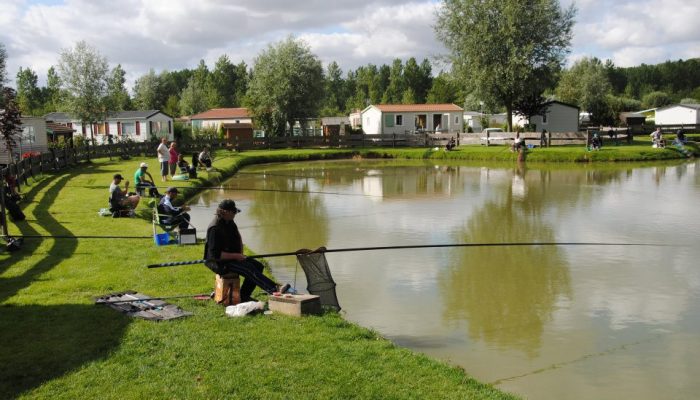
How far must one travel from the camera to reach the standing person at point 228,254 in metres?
7.68

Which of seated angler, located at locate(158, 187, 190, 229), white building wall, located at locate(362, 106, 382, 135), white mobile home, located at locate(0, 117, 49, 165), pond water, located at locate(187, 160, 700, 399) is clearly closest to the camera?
pond water, located at locate(187, 160, 700, 399)

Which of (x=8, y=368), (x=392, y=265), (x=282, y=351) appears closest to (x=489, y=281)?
(x=392, y=265)

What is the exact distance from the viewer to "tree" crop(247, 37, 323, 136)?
49.9 meters

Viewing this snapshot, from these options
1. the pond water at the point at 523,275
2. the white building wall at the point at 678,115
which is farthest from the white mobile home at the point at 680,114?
the pond water at the point at 523,275

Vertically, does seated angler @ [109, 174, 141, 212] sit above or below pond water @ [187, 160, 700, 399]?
above

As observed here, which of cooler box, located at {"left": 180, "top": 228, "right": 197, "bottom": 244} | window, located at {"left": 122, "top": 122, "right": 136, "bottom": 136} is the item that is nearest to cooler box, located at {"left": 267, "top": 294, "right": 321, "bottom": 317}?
cooler box, located at {"left": 180, "top": 228, "right": 197, "bottom": 244}

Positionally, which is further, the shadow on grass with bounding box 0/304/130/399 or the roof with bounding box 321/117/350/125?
the roof with bounding box 321/117/350/125

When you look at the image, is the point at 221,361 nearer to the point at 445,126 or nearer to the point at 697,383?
the point at 697,383

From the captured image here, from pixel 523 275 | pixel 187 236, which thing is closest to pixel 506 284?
pixel 523 275

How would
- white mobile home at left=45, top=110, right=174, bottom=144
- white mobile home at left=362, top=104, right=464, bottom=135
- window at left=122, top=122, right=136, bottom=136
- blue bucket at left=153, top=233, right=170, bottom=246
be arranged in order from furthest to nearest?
white mobile home at left=362, top=104, right=464, bottom=135 < window at left=122, top=122, right=136, bottom=136 < white mobile home at left=45, top=110, right=174, bottom=144 < blue bucket at left=153, top=233, right=170, bottom=246

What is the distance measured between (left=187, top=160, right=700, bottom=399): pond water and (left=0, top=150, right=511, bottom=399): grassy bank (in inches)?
46.0

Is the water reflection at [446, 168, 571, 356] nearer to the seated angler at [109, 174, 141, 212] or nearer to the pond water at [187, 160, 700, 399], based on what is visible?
the pond water at [187, 160, 700, 399]

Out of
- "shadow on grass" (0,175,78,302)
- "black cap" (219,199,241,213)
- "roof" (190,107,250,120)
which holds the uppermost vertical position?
"roof" (190,107,250,120)

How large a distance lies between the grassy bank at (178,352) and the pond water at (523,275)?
3.84 ft
